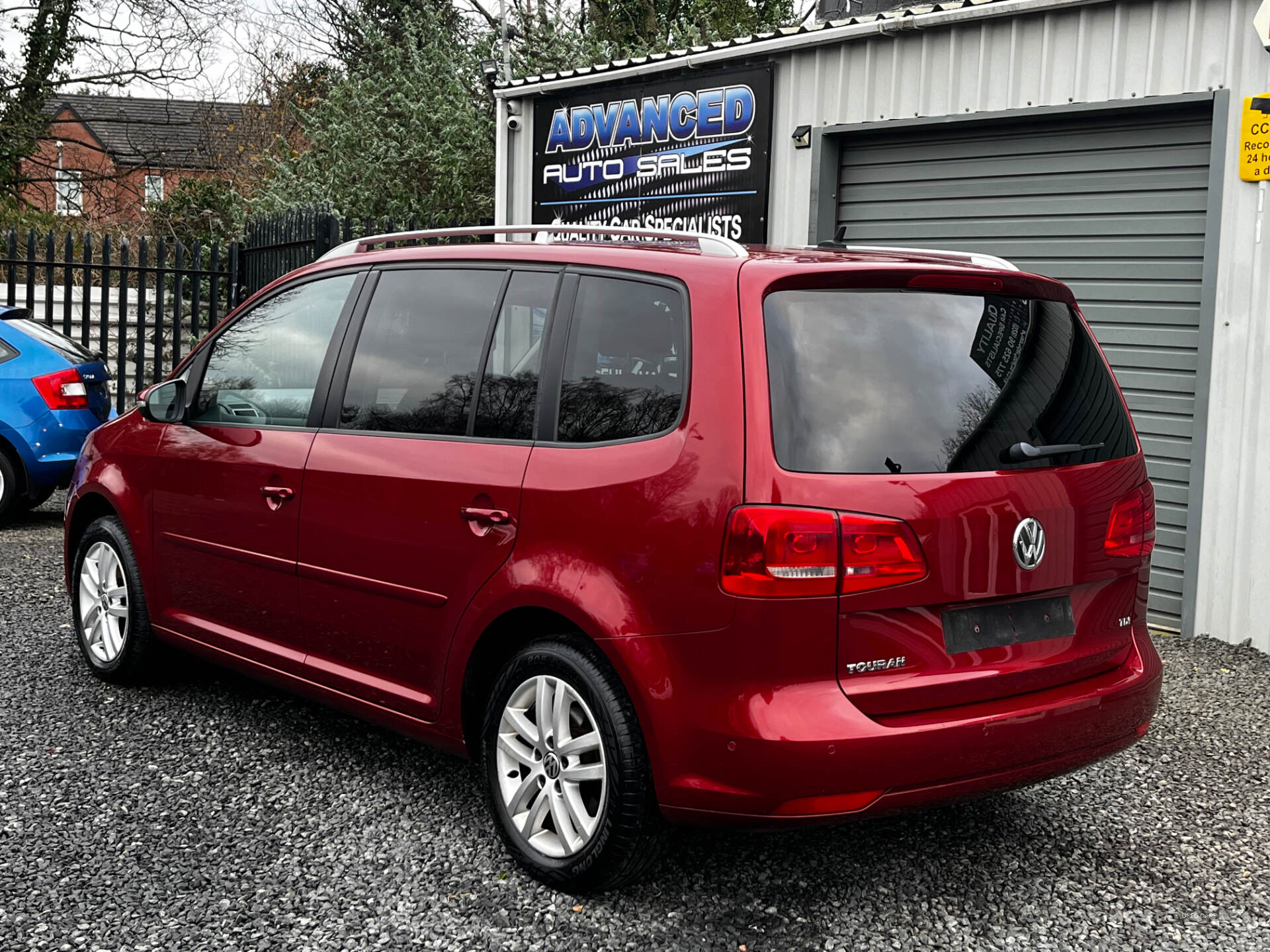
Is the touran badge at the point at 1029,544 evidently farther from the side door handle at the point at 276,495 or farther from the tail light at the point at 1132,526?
the side door handle at the point at 276,495

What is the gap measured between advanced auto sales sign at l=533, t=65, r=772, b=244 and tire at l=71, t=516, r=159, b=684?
427cm

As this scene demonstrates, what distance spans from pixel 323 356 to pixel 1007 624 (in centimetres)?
243

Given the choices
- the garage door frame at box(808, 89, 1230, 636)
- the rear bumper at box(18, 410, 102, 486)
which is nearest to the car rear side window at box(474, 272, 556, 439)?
the garage door frame at box(808, 89, 1230, 636)

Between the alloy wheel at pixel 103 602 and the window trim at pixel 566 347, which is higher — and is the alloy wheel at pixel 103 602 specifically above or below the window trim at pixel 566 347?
below

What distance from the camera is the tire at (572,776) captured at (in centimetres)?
327

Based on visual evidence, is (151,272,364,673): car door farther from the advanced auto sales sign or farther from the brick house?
the brick house

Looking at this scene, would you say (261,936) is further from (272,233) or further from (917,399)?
(272,233)

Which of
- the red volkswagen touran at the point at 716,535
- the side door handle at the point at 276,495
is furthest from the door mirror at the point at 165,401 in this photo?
the red volkswagen touran at the point at 716,535

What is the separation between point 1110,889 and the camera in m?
3.69

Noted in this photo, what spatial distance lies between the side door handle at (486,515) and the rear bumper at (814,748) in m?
0.52

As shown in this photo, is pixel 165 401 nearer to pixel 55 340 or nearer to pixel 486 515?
pixel 486 515

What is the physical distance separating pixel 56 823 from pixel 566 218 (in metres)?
7.20

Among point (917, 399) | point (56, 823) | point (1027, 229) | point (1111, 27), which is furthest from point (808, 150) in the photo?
point (56, 823)

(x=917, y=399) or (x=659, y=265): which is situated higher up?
(x=659, y=265)
